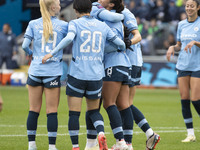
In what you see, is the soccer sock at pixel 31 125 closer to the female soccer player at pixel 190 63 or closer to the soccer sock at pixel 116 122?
the soccer sock at pixel 116 122

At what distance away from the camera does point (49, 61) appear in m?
6.55

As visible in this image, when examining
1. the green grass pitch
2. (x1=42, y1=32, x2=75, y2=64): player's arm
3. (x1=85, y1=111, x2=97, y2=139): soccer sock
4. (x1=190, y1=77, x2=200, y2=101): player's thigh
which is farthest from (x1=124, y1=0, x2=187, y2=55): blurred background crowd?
(x1=42, y1=32, x2=75, y2=64): player's arm

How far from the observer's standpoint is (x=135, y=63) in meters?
7.39

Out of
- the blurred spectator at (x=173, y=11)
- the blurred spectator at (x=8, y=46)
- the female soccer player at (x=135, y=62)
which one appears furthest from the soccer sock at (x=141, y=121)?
the blurred spectator at (x=173, y=11)

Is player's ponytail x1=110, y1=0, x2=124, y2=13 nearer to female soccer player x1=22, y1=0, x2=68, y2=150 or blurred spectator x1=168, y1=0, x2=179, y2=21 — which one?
female soccer player x1=22, y1=0, x2=68, y2=150

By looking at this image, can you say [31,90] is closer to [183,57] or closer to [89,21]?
[89,21]

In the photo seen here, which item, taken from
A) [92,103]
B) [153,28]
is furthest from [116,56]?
[153,28]

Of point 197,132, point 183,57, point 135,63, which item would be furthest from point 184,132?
point 135,63

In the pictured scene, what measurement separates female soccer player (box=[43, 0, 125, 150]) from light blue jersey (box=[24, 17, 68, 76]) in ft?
0.92

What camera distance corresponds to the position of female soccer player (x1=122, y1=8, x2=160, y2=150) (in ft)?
22.7

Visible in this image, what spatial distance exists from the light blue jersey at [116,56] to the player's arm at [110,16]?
0.18 metres

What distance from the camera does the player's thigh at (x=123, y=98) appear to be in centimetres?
693

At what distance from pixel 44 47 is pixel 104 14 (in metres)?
0.95

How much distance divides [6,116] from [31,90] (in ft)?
15.6
